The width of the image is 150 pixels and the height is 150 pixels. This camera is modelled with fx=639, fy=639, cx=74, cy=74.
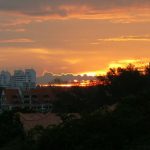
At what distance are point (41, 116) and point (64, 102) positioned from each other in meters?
19.9

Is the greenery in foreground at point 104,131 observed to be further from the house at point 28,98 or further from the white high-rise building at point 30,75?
the white high-rise building at point 30,75

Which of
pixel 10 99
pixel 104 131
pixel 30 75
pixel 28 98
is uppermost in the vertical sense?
pixel 30 75

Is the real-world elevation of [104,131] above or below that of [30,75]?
below

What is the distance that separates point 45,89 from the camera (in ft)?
341

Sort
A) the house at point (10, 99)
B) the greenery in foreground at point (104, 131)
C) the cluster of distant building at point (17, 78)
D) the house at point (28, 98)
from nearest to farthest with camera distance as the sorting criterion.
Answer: the greenery in foreground at point (104, 131), the house at point (10, 99), the house at point (28, 98), the cluster of distant building at point (17, 78)

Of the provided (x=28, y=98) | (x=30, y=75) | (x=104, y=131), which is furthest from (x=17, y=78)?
(x=104, y=131)

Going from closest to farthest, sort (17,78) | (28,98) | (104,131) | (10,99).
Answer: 1. (104,131)
2. (10,99)
3. (28,98)
4. (17,78)

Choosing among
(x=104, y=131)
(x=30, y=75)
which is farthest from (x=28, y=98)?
(x=104, y=131)

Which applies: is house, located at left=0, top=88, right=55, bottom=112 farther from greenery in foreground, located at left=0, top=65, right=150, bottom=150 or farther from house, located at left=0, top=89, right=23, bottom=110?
greenery in foreground, located at left=0, top=65, right=150, bottom=150

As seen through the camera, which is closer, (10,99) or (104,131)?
(104,131)

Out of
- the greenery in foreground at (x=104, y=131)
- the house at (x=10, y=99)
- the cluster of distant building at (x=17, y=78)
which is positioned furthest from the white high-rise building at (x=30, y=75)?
the greenery in foreground at (x=104, y=131)

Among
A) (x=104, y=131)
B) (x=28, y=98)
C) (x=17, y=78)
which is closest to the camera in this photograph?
(x=104, y=131)

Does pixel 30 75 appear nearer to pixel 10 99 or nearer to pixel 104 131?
pixel 10 99

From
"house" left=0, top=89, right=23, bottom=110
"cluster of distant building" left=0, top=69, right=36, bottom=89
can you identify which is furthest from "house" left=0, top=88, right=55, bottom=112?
"cluster of distant building" left=0, top=69, right=36, bottom=89
